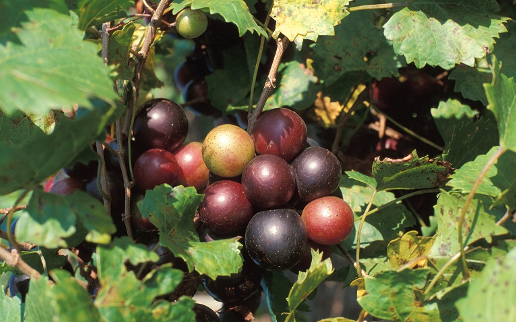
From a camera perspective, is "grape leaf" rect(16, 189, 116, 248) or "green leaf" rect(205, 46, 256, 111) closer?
"grape leaf" rect(16, 189, 116, 248)

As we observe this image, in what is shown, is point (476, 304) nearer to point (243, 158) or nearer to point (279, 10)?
point (243, 158)

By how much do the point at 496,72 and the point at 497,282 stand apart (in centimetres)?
28

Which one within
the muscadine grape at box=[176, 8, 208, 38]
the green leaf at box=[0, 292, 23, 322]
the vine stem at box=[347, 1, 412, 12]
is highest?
the muscadine grape at box=[176, 8, 208, 38]

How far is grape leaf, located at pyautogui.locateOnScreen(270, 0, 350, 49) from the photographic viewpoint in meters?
0.89

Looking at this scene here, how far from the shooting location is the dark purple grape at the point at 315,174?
80 centimetres

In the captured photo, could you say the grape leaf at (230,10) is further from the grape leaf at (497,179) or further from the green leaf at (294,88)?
the grape leaf at (497,179)

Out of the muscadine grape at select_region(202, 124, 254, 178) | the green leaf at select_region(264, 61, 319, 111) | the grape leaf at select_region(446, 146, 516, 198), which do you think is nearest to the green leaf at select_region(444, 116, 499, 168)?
the grape leaf at select_region(446, 146, 516, 198)

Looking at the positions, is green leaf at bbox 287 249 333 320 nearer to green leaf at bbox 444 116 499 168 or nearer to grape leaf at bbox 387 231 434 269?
grape leaf at bbox 387 231 434 269

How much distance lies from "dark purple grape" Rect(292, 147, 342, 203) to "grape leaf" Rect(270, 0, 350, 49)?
0.23m

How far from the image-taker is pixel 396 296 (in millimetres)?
669

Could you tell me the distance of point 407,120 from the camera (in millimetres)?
1191

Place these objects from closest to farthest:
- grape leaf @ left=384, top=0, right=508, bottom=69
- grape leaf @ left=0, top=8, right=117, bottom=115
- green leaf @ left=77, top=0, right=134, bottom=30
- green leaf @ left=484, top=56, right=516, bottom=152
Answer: grape leaf @ left=0, top=8, right=117, bottom=115, green leaf @ left=484, top=56, right=516, bottom=152, green leaf @ left=77, top=0, right=134, bottom=30, grape leaf @ left=384, top=0, right=508, bottom=69

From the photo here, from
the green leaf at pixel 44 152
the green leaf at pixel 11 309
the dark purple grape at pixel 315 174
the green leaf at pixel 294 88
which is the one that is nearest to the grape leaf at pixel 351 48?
the green leaf at pixel 294 88

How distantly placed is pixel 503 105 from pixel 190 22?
22.6 inches
